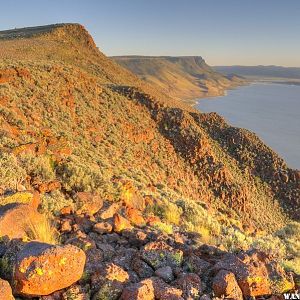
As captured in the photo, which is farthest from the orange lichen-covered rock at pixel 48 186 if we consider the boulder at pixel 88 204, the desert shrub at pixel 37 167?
the boulder at pixel 88 204

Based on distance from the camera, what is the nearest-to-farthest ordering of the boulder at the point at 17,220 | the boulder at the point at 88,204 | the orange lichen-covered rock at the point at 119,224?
1. the boulder at the point at 17,220
2. the orange lichen-covered rock at the point at 119,224
3. the boulder at the point at 88,204

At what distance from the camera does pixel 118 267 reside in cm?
405

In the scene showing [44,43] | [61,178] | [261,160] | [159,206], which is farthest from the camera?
[44,43]

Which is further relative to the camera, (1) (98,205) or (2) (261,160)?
(2) (261,160)

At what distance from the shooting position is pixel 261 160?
24766 millimetres

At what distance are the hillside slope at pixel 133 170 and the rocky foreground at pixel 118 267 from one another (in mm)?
40

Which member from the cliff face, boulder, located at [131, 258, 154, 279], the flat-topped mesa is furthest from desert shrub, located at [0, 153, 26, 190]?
the flat-topped mesa

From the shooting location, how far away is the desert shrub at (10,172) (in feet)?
21.8

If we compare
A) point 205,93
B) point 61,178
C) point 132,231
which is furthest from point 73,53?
point 205,93

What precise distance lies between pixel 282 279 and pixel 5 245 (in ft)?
10.2

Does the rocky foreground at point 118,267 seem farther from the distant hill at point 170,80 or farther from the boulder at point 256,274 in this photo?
the distant hill at point 170,80

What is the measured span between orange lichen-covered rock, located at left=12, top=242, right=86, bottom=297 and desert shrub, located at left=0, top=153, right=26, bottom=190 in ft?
9.69

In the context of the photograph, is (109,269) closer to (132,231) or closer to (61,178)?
(132,231)

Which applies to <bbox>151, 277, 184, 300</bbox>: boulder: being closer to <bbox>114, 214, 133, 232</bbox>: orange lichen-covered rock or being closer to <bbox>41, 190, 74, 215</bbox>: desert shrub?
<bbox>114, 214, 133, 232</bbox>: orange lichen-covered rock
